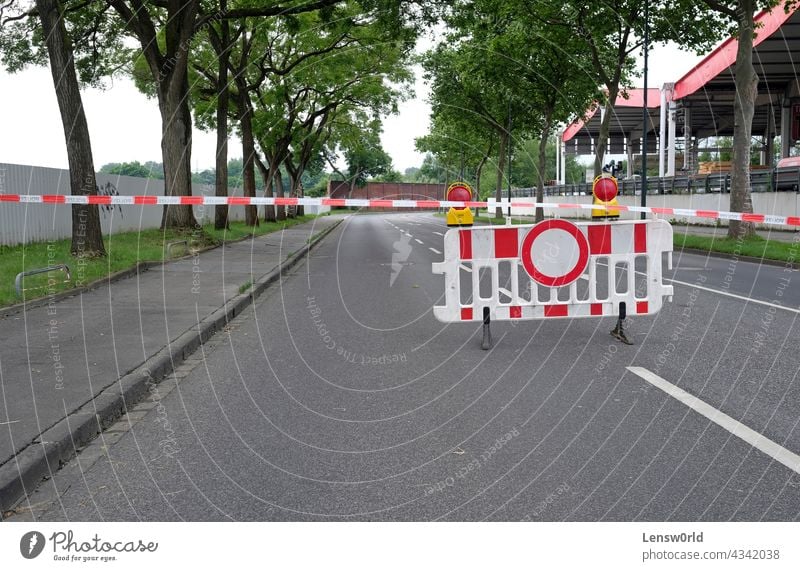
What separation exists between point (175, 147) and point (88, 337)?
13.9 metres

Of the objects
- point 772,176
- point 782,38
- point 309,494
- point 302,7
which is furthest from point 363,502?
point 782,38

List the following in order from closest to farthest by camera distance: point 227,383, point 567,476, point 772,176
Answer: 1. point 567,476
2. point 227,383
3. point 772,176

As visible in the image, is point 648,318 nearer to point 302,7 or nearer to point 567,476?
point 567,476

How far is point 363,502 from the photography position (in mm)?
4020

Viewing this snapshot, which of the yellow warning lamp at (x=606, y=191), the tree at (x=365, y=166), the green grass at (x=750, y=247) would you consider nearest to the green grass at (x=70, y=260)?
the yellow warning lamp at (x=606, y=191)

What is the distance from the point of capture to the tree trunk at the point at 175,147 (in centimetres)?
2069

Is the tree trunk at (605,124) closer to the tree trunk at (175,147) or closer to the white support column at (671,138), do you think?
the tree trunk at (175,147)

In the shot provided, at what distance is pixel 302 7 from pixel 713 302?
51.1ft

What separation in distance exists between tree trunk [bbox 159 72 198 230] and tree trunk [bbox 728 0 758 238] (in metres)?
15.0

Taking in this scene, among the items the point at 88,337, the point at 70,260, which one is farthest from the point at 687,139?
the point at 88,337

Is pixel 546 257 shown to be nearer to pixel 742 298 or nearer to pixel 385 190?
pixel 742 298

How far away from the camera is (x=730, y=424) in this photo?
5.32 meters

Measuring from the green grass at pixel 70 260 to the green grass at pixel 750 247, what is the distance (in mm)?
13711
